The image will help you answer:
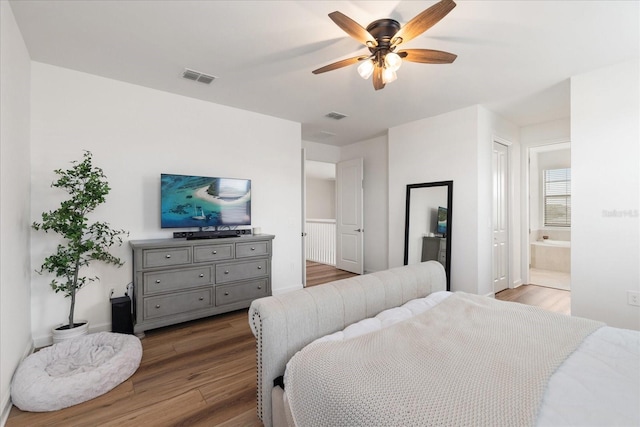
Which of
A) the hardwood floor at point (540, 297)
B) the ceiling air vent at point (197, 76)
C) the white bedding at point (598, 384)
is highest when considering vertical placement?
the ceiling air vent at point (197, 76)

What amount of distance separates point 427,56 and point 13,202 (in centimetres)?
329

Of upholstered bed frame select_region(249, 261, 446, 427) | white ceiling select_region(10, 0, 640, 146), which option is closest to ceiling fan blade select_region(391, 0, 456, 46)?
white ceiling select_region(10, 0, 640, 146)

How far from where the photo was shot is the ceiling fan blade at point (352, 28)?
168 cm

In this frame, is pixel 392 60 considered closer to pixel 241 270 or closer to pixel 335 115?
pixel 335 115

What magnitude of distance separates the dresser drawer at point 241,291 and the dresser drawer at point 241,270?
8 centimetres

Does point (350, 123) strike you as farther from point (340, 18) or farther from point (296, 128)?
point (340, 18)

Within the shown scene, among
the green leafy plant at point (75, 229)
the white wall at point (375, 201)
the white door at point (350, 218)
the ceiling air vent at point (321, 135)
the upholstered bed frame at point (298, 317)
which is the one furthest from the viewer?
the white door at point (350, 218)

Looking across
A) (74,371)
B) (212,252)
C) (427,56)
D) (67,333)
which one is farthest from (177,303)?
(427,56)

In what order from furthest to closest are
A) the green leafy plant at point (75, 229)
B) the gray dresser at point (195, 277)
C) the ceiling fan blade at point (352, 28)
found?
the gray dresser at point (195, 277)
the green leafy plant at point (75, 229)
the ceiling fan blade at point (352, 28)

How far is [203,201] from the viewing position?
11.2ft

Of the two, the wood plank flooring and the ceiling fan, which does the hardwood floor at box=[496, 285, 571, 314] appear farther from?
the wood plank flooring

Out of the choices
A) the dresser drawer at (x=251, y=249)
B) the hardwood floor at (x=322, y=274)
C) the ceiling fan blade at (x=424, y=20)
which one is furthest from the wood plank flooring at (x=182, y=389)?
the ceiling fan blade at (x=424, y=20)

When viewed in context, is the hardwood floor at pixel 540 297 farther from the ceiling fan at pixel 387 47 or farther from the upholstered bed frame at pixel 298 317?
the ceiling fan at pixel 387 47

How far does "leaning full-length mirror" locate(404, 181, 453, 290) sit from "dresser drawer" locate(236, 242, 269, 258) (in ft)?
7.53
